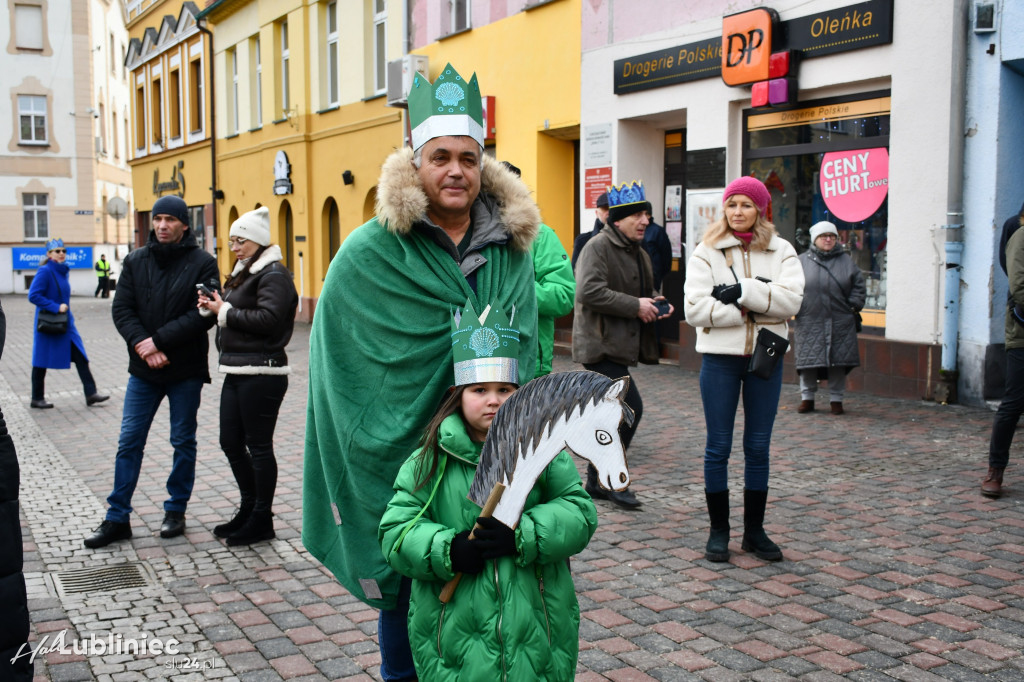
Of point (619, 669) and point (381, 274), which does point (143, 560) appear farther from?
point (381, 274)

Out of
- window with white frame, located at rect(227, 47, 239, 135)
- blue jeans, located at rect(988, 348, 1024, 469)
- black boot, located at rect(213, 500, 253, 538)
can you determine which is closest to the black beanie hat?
black boot, located at rect(213, 500, 253, 538)

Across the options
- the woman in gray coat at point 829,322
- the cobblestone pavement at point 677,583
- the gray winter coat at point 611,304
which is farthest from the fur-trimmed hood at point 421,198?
the woman in gray coat at point 829,322

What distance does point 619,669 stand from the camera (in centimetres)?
402

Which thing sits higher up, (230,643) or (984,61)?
(984,61)

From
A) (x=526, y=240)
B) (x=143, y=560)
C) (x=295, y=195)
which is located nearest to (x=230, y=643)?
(x=143, y=560)

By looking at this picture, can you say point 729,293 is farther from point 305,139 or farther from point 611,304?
point 305,139

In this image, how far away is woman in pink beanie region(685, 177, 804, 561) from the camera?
17.3 feet

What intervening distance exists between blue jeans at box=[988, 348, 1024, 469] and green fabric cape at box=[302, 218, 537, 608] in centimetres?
450

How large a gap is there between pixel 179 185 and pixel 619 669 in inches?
1298

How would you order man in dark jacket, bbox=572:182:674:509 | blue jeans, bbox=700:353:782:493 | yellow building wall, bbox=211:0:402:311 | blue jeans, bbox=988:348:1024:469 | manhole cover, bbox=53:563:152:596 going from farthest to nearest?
yellow building wall, bbox=211:0:402:311 → man in dark jacket, bbox=572:182:674:509 → blue jeans, bbox=988:348:1024:469 → blue jeans, bbox=700:353:782:493 → manhole cover, bbox=53:563:152:596

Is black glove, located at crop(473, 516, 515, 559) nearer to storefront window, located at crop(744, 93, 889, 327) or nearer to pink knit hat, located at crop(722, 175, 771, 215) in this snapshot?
pink knit hat, located at crop(722, 175, 771, 215)

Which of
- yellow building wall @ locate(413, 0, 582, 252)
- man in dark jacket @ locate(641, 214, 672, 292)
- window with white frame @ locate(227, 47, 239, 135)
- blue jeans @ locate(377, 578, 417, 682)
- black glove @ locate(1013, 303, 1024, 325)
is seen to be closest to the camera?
blue jeans @ locate(377, 578, 417, 682)

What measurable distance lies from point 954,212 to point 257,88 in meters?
21.8

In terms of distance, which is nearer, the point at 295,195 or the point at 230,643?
the point at 230,643
